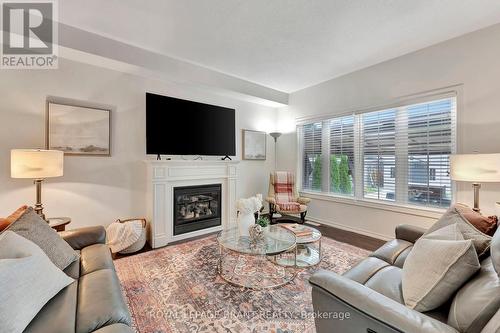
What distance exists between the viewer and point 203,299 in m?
1.90

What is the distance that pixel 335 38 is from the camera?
8.77 ft

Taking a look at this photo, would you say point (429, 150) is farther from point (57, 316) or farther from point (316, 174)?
point (57, 316)

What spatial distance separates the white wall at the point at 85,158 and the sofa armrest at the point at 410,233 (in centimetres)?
323

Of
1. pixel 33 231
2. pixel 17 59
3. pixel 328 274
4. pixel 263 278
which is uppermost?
pixel 17 59

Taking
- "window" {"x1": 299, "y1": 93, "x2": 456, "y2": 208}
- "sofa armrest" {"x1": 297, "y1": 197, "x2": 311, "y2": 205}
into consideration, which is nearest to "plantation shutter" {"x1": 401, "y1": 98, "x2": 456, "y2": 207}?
"window" {"x1": 299, "y1": 93, "x2": 456, "y2": 208}

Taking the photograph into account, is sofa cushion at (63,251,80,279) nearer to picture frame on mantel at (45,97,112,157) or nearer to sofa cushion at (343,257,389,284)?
picture frame on mantel at (45,97,112,157)

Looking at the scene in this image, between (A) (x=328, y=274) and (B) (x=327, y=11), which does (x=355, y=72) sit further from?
(A) (x=328, y=274)

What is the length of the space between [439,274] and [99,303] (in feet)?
5.54

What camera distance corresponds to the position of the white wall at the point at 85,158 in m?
2.44

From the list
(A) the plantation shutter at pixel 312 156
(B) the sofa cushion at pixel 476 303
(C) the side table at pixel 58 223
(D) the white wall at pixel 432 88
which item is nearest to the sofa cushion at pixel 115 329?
(B) the sofa cushion at pixel 476 303

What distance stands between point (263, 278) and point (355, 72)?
341 cm

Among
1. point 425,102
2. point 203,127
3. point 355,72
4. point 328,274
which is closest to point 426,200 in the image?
point 425,102

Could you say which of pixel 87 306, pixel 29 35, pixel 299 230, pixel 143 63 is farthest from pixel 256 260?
pixel 29 35

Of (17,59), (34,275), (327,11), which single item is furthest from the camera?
(17,59)
